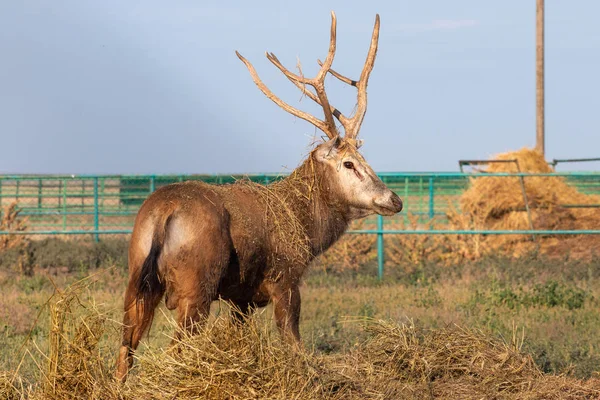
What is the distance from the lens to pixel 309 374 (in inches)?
218

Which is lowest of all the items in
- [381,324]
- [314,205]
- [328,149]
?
[381,324]

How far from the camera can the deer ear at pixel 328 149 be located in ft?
25.3

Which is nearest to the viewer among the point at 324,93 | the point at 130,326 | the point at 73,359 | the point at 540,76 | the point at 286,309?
the point at 73,359

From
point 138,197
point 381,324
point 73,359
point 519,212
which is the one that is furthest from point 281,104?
point 138,197

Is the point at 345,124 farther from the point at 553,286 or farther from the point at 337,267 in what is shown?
the point at 337,267

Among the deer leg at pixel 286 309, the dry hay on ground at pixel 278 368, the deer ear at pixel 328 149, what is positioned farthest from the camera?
the deer ear at pixel 328 149

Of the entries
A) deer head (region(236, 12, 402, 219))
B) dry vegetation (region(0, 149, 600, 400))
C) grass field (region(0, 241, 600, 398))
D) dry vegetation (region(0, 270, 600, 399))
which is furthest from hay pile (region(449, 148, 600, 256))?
dry vegetation (region(0, 270, 600, 399))

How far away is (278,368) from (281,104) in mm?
3330

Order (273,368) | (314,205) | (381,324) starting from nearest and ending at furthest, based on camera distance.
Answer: (273,368), (381,324), (314,205)

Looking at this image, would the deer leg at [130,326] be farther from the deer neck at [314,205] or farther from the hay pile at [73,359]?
the deer neck at [314,205]

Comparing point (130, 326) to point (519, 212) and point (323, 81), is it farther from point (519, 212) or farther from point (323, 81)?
point (519, 212)

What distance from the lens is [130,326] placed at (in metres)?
6.48

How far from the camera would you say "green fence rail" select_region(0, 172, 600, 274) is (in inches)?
610

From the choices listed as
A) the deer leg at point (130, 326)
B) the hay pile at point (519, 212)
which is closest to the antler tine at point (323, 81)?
the deer leg at point (130, 326)
